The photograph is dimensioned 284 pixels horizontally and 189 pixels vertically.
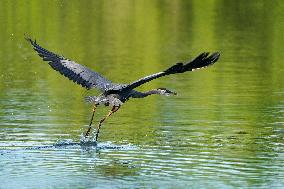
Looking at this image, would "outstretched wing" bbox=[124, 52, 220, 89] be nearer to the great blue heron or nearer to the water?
the great blue heron

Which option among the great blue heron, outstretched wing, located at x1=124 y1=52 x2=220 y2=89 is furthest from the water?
outstretched wing, located at x1=124 y1=52 x2=220 y2=89

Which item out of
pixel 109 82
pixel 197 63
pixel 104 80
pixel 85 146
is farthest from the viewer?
pixel 104 80

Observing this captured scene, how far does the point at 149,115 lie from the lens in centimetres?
2403

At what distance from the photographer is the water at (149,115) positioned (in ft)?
56.0

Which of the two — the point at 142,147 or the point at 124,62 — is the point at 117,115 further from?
the point at 124,62

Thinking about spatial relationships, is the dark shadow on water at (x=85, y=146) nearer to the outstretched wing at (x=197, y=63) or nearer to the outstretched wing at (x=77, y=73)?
the outstretched wing at (x=77, y=73)

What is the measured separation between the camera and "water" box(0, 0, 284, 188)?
56.0 ft

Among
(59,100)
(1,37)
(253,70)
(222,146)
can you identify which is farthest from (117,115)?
(1,37)

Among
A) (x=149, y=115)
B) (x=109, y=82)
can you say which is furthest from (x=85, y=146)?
(x=149, y=115)

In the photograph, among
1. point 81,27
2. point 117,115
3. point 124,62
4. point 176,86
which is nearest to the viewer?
point 117,115

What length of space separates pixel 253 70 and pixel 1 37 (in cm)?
1622

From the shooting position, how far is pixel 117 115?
24.2m

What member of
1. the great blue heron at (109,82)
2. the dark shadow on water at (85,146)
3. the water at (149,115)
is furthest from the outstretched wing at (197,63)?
the dark shadow on water at (85,146)

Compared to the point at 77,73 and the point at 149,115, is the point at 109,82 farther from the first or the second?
the point at 149,115
